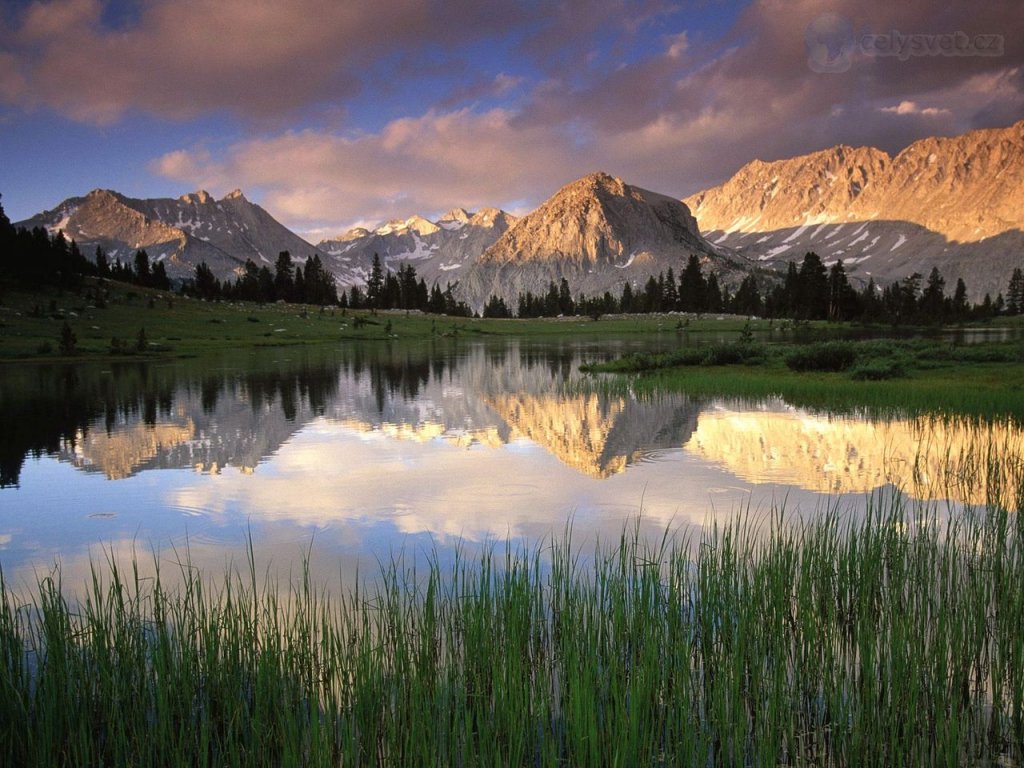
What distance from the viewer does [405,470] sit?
1838cm

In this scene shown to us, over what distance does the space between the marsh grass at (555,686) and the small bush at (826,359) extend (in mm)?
33315

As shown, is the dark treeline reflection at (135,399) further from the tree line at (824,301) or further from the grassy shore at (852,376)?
Answer: the tree line at (824,301)

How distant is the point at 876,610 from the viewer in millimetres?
7961

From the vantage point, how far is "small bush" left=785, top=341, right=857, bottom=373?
38.8 metres

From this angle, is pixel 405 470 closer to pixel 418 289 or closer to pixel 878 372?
pixel 878 372

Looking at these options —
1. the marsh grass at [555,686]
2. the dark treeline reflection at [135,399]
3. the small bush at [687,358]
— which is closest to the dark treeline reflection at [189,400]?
the dark treeline reflection at [135,399]

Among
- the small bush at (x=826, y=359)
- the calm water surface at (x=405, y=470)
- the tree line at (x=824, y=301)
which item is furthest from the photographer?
the tree line at (x=824, y=301)

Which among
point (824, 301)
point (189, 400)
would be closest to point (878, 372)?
point (189, 400)

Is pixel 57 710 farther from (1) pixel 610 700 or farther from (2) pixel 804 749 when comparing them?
(2) pixel 804 749

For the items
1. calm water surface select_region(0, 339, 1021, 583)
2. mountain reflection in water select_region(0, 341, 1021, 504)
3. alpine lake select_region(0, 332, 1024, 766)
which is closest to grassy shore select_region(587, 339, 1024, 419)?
alpine lake select_region(0, 332, 1024, 766)

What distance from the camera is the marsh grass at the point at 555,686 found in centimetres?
527

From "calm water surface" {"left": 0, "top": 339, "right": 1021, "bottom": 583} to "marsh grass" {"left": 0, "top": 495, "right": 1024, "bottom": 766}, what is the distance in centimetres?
360

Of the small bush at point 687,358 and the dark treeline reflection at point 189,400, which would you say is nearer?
the dark treeline reflection at point 189,400

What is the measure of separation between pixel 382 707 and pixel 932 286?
682 feet
